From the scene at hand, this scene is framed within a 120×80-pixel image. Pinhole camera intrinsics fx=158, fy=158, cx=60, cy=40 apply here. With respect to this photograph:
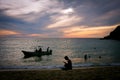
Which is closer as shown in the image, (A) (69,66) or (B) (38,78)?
(B) (38,78)

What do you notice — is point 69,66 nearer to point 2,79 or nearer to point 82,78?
point 82,78

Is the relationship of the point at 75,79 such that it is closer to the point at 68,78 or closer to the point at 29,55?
the point at 68,78

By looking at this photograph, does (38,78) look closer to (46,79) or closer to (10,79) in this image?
(46,79)

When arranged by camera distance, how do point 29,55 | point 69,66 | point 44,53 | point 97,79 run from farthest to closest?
point 44,53, point 29,55, point 69,66, point 97,79

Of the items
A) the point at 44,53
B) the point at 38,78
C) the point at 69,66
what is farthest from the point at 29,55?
the point at 38,78

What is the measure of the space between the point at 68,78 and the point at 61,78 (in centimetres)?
46

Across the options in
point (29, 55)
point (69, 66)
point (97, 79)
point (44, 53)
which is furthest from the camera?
point (44, 53)

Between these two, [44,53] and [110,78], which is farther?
[44,53]

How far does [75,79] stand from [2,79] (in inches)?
185

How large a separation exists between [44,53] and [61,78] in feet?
146

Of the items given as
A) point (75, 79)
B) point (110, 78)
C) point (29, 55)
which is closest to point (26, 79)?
point (75, 79)

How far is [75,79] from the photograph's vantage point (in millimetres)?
10164

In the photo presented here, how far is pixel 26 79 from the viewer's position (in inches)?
407

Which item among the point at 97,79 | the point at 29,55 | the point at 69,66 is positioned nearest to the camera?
the point at 97,79
